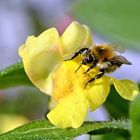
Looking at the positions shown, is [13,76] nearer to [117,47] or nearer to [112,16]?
[117,47]

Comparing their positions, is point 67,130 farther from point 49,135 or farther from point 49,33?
point 49,33

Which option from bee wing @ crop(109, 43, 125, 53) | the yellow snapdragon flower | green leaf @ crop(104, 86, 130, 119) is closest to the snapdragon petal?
the yellow snapdragon flower

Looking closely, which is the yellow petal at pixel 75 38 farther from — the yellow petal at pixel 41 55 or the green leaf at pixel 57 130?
the green leaf at pixel 57 130

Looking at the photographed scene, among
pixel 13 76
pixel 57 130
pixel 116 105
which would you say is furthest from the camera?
pixel 116 105

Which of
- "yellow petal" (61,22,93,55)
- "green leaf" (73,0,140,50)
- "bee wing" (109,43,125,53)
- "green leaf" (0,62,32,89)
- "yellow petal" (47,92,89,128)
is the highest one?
"green leaf" (73,0,140,50)

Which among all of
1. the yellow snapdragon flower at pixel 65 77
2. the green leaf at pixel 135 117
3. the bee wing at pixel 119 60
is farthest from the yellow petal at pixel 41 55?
the green leaf at pixel 135 117

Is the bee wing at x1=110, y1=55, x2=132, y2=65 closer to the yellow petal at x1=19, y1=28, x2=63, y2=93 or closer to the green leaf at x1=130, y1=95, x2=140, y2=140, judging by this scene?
the yellow petal at x1=19, y1=28, x2=63, y2=93

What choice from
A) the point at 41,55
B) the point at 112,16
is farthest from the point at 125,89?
the point at 112,16

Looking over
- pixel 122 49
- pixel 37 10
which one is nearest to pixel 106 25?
pixel 122 49
